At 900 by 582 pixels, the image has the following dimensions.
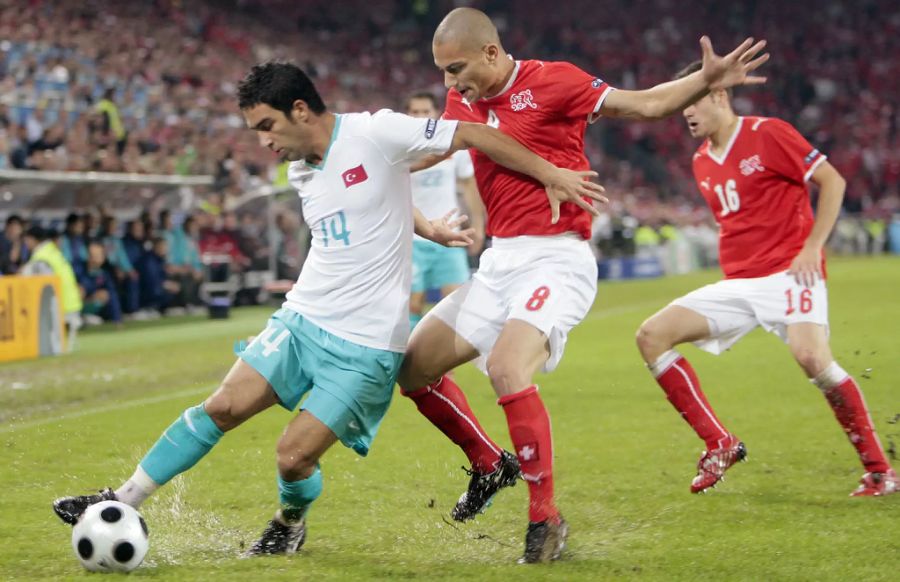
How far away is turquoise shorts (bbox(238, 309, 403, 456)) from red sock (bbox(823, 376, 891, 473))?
2.33m

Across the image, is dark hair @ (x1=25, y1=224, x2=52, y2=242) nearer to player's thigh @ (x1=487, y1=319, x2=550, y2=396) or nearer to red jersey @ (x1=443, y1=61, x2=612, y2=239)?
red jersey @ (x1=443, y1=61, x2=612, y2=239)

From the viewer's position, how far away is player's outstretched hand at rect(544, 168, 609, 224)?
4.66 m

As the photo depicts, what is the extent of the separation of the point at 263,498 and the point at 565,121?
221 cm

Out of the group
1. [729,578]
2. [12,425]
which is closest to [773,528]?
[729,578]

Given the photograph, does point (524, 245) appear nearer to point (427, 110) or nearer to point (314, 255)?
point (314, 255)

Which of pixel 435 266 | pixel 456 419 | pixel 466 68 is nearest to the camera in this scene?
pixel 466 68

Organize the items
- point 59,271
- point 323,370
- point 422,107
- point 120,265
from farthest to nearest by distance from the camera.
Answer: point 120,265 → point 59,271 → point 422,107 → point 323,370

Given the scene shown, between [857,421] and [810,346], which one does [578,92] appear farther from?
[857,421]

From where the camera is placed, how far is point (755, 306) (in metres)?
6.13

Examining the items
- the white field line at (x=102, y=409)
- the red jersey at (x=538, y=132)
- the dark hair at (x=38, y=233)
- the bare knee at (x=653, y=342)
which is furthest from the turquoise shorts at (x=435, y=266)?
the dark hair at (x=38, y=233)

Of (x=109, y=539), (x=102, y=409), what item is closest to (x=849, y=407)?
(x=109, y=539)

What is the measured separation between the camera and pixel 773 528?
16.5 ft

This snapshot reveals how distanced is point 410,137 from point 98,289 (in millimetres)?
12179

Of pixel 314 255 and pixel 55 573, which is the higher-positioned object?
pixel 314 255
